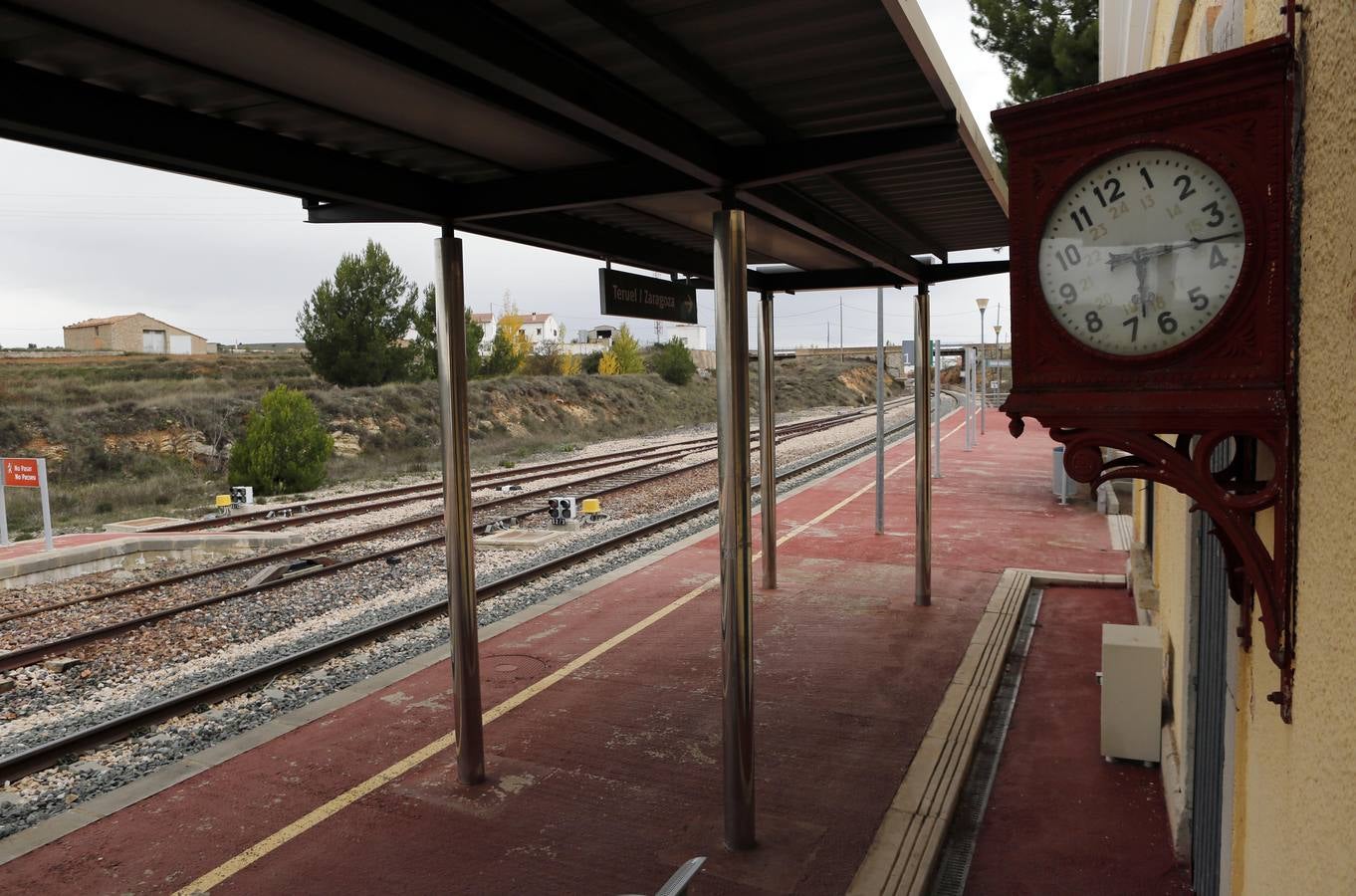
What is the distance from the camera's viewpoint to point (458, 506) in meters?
5.20

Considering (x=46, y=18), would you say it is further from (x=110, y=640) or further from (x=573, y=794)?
(x=110, y=640)

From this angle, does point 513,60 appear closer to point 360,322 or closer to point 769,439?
point 769,439

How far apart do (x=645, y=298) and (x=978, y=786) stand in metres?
3.76

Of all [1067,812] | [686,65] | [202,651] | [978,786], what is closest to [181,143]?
[686,65]

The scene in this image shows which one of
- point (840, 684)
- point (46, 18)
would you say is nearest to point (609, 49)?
point (46, 18)

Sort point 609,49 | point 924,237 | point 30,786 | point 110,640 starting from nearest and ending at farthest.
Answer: point 609,49
point 30,786
point 924,237
point 110,640

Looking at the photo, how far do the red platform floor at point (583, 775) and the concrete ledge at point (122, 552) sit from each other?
707 centimetres

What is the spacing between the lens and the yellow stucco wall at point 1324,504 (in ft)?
4.90

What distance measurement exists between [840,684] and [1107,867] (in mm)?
2534

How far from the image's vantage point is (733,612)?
14.9 feet

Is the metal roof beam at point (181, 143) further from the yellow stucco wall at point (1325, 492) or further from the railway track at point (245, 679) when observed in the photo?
the railway track at point (245, 679)

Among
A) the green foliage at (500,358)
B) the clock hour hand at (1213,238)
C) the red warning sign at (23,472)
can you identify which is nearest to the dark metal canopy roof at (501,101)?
the clock hour hand at (1213,238)

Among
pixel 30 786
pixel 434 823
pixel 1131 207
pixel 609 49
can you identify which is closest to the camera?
pixel 1131 207

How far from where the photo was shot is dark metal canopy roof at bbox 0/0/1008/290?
2.85 metres
